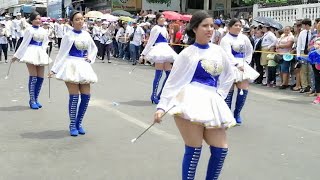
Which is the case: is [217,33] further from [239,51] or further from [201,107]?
[201,107]

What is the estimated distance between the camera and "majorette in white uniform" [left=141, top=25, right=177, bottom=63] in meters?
11.2

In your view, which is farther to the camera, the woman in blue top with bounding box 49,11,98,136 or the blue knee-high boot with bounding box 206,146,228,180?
the woman in blue top with bounding box 49,11,98,136

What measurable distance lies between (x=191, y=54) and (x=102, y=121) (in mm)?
4656

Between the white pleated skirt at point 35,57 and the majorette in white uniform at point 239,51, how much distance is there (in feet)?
12.5

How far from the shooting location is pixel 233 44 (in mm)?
8930

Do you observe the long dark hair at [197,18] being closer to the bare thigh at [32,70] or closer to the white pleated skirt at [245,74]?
the white pleated skirt at [245,74]

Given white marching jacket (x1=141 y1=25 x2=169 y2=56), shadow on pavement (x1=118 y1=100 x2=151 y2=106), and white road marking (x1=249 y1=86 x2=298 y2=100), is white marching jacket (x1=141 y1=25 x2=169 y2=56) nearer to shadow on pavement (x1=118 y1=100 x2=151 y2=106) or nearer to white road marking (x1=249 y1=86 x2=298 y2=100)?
shadow on pavement (x1=118 y1=100 x2=151 y2=106)

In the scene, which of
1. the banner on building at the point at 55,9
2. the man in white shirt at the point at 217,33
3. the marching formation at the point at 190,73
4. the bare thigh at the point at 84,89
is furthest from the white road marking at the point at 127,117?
the banner on building at the point at 55,9

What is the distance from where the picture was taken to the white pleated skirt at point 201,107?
15.5 feet

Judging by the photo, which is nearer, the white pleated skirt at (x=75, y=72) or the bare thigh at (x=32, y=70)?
the white pleated skirt at (x=75, y=72)

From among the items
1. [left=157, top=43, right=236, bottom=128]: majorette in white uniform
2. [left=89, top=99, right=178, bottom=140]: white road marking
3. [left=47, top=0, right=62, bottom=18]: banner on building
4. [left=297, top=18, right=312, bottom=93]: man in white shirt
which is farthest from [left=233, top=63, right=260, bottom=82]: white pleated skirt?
[left=47, top=0, right=62, bottom=18]: banner on building

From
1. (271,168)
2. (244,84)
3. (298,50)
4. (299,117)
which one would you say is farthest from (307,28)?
(271,168)

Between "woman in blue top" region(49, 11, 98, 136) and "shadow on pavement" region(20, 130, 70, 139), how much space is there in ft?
0.63

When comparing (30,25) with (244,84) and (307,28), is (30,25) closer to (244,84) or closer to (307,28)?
(244,84)
